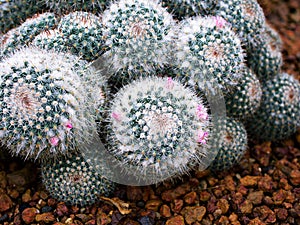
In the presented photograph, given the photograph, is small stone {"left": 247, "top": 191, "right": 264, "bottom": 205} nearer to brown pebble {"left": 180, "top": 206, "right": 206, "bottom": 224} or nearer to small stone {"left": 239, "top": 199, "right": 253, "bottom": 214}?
small stone {"left": 239, "top": 199, "right": 253, "bottom": 214}

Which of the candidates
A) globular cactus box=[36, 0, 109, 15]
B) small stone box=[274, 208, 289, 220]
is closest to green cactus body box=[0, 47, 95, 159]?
globular cactus box=[36, 0, 109, 15]

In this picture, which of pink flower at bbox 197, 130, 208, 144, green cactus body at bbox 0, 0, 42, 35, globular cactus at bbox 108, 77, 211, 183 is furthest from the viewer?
green cactus body at bbox 0, 0, 42, 35

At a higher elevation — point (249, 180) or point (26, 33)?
point (26, 33)

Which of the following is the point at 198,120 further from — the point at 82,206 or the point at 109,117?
the point at 82,206

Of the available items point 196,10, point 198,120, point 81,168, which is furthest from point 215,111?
point 81,168

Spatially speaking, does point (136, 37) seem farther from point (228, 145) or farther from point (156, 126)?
point (228, 145)

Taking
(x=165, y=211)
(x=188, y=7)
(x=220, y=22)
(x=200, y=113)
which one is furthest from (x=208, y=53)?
(x=165, y=211)

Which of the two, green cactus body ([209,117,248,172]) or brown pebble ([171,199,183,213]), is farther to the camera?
green cactus body ([209,117,248,172])
